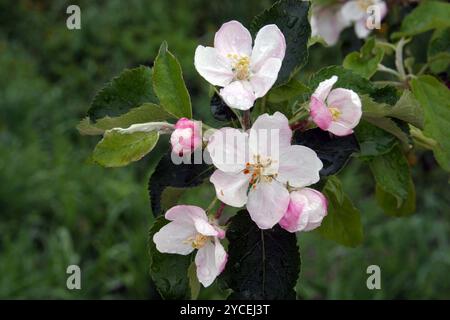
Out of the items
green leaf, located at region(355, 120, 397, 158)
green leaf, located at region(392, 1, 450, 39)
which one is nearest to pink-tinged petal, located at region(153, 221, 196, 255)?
green leaf, located at region(355, 120, 397, 158)

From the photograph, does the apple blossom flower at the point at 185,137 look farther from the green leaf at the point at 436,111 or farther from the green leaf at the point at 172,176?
the green leaf at the point at 436,111

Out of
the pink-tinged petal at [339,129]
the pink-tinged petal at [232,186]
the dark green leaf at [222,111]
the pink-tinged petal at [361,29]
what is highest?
the pink-tinged petal at [361,29]

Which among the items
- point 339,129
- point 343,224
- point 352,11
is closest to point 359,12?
point 352,11

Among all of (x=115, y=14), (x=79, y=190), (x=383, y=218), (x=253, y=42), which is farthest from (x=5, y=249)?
(x=253, y=42)

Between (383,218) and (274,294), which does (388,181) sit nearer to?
(274,294)

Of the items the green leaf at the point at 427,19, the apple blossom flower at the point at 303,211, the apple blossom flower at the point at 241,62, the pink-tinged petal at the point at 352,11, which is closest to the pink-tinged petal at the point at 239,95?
the apple blossom flower at the point at 241,62

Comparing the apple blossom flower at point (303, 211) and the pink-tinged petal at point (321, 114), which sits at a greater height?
the pink-tinged petal at point (321, 114)
